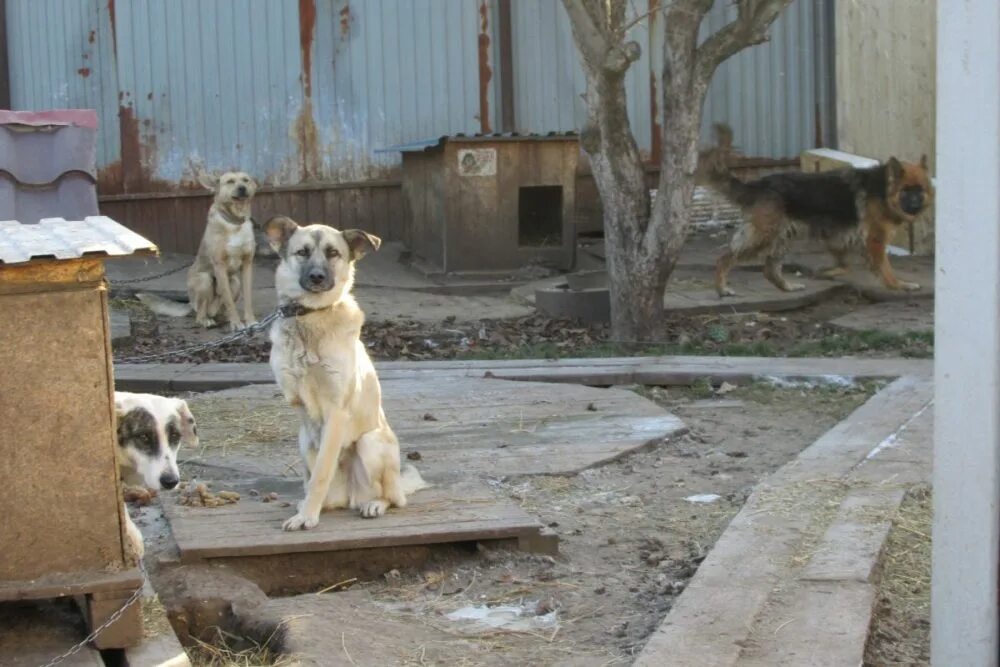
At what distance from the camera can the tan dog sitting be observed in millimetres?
11328

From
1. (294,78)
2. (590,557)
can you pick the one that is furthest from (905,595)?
(294,78)

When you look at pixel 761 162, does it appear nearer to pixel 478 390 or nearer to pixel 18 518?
pixel 478 390

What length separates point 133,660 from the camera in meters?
3.86

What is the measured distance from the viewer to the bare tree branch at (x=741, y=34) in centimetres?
916

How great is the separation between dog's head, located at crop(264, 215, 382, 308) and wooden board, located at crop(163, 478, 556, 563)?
864 mm

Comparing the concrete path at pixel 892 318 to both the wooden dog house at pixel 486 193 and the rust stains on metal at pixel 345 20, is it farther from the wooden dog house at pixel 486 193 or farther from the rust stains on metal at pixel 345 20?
the rust stains on metal at pixel 345 20

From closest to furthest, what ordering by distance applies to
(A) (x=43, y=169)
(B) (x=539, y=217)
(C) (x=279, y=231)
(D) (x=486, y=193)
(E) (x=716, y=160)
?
(C) (x=279, y=231), (A) (x=43, y=169), (E) (x=716, y=160), (D) (x=486, y=193), (B) (x=539, y=217)

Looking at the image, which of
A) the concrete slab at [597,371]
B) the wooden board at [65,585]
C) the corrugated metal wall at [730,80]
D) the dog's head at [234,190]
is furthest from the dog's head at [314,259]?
the corrugated metal wall at [730,80]

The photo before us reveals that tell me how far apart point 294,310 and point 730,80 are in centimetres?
1041

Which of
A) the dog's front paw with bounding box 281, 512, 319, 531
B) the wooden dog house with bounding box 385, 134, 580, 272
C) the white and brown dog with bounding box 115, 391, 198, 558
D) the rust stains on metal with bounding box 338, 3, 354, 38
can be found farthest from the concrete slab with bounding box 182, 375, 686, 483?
the rust stains on metal with bounding box 338, 3, 354, 38

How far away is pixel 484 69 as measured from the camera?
46.9 ft

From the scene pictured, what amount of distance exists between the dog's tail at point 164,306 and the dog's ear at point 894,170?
6.27m

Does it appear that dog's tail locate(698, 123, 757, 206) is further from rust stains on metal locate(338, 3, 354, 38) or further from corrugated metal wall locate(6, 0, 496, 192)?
rust stains on metal locate(338, 3, 354, 38)

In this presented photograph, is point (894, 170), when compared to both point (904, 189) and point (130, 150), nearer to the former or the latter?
point (904, 189)
